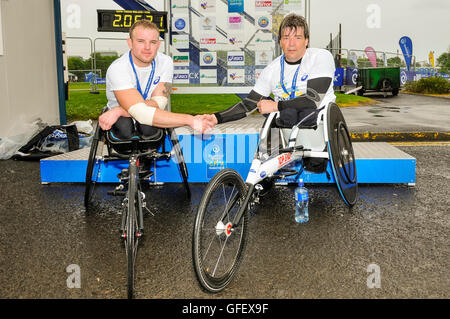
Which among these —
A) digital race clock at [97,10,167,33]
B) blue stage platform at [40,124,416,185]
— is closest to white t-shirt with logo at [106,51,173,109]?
blue stage platform at [40,124,416,185]

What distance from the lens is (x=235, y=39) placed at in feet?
34.1

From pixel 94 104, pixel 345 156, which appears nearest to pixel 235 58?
pixel 345 156

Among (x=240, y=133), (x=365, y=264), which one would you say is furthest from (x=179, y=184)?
(x=365, y=264)

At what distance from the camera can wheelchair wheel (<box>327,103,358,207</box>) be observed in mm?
3803

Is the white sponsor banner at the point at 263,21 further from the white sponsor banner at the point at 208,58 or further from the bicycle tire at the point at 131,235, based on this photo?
the bicycle tire at the point at 131,235

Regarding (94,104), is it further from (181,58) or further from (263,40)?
(263,40)

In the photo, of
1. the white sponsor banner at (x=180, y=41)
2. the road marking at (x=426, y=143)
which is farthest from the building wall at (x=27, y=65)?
the road marking at (x=426, y=143)

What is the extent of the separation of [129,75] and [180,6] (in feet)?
23.0

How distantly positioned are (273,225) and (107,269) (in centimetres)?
163

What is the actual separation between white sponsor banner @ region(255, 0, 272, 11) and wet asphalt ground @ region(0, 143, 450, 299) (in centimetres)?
567

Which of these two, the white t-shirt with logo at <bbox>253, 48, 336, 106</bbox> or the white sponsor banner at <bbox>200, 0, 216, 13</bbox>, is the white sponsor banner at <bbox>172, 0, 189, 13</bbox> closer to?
the white sponsor banner at <bbox>200, 0, 216, 13</bbox>

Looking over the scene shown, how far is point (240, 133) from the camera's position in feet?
18.7
